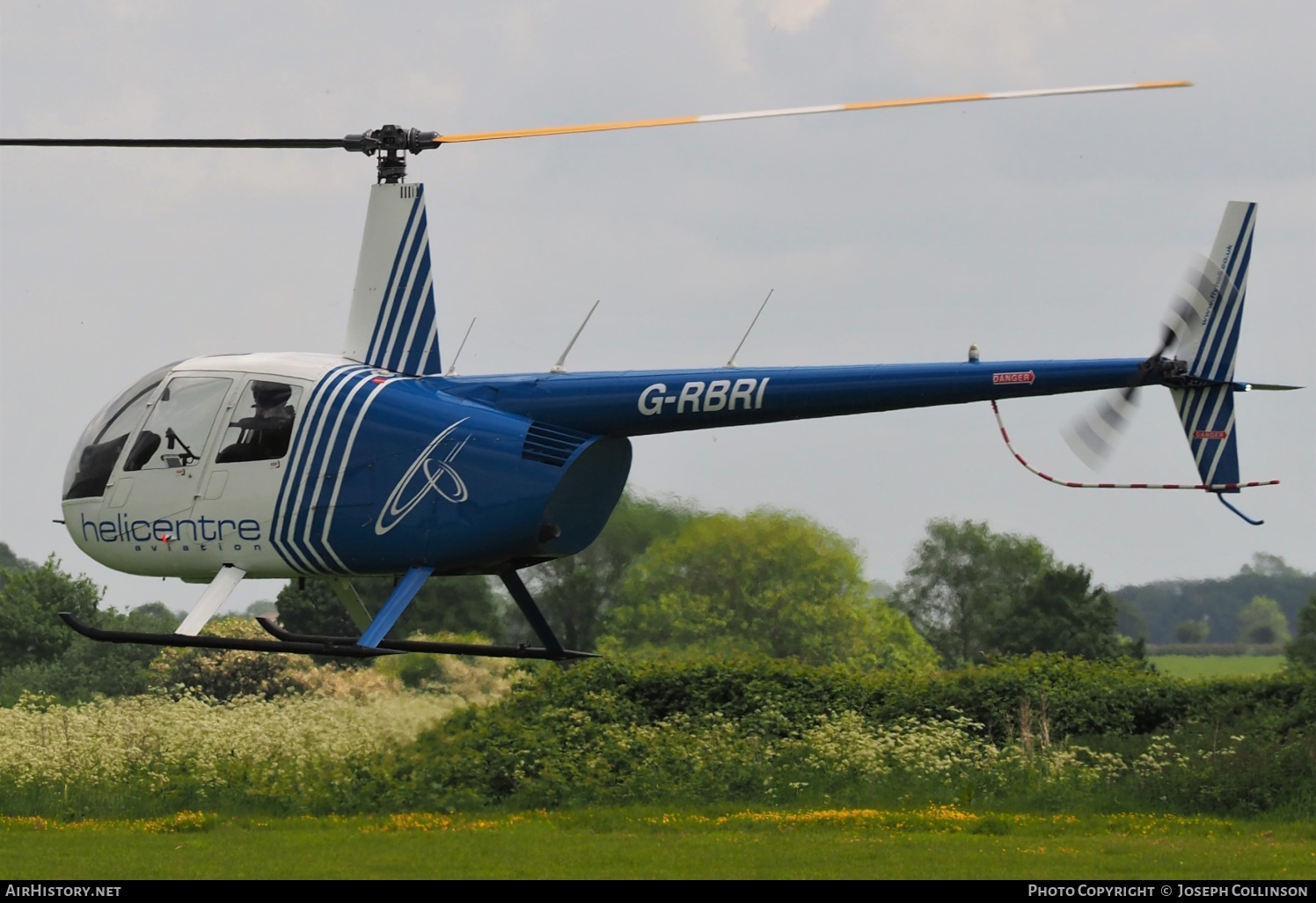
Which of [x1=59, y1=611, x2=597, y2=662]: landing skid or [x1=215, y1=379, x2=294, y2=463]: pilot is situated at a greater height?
[x1=215, y1=379, x2=294, y2=463]: pilot

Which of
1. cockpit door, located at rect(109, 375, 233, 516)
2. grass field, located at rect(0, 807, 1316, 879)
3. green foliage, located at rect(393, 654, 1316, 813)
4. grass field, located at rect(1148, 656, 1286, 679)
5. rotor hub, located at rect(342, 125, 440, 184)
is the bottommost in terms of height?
grass field, located at rect(0, 807, 1316, 879)

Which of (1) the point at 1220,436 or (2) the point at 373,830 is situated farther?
(2) the point at 373,830

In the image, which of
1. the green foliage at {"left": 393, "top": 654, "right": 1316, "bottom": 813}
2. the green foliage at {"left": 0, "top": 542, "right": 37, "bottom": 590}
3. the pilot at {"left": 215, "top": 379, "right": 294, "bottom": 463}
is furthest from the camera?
the green foliage at {"left": 0, "top": 542, "right": 37, "bottom": 590}

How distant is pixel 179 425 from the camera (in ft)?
46.1

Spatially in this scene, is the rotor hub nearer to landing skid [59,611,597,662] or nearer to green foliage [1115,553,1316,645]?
landing skid [59,611,597,662]

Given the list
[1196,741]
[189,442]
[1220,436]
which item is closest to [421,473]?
[189,442]

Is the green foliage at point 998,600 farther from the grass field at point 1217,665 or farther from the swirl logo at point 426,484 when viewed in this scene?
the swirl logo at point 426,484

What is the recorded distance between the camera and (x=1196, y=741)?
2192 cm

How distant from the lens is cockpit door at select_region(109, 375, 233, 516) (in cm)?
1396

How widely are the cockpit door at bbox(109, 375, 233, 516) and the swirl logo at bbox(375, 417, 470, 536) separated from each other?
1.58m

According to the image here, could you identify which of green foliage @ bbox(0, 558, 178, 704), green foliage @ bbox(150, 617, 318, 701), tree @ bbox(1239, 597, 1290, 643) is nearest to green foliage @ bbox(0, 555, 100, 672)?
green foliage @ bbox(0, 558, 178, 704)
